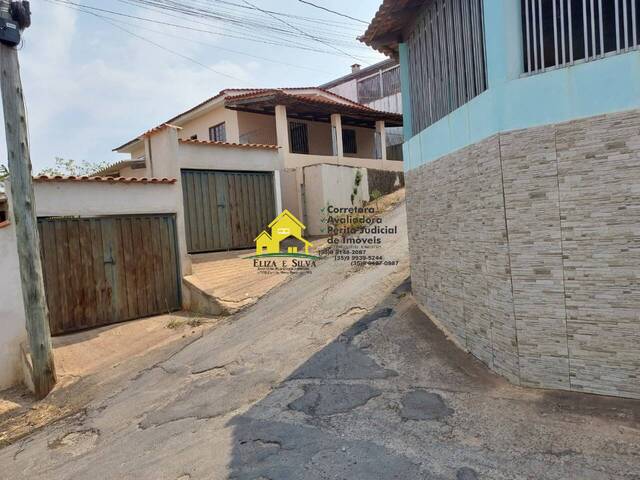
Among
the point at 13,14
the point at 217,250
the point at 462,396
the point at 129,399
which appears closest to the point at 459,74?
the point at 462,396

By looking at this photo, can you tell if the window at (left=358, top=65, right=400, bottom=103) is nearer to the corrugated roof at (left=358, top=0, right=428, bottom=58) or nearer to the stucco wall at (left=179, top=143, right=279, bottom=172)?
the stucco wall at (left=179, top=143, right=279, bottom=172)

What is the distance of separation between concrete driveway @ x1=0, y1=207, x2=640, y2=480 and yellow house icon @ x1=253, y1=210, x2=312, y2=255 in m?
4.75

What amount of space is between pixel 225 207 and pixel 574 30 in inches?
352

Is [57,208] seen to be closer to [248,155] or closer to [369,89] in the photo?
[248,155]

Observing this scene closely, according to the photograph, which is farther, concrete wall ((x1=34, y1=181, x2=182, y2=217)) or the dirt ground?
concrete wall ((x1=34, y1=181, x2=182, y2=217))

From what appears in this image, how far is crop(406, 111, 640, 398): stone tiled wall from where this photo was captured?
368cm

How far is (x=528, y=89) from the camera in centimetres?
407

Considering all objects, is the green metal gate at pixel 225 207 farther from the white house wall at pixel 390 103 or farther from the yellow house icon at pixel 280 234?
the white house wall at pixel 390 103

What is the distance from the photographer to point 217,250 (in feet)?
37.1

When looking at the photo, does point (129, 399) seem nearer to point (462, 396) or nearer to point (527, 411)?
point (462, 396)

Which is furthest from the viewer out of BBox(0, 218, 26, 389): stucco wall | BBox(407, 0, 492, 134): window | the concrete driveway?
BBox(0, 218, 26, 389): stucco wall

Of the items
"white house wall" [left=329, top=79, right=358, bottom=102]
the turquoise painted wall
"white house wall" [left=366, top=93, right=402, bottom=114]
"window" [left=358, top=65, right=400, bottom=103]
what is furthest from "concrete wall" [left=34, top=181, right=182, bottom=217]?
"white house wall" [left=329, top=79, right=358, bottom=102]

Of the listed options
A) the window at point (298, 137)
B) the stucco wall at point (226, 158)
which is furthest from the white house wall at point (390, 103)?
the stucco wall at point (226, 158)

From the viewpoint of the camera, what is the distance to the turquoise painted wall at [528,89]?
3.66 meters
